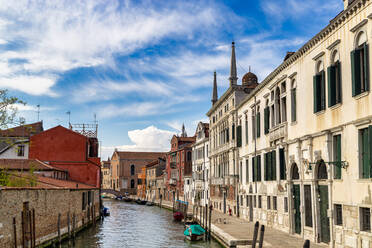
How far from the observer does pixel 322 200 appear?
609 inches

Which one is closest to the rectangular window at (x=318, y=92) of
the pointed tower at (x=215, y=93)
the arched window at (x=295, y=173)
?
the arched window at (x=295, y=173)

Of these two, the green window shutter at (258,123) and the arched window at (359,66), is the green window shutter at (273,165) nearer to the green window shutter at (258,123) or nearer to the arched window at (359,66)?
the green window shutter at (258,123)

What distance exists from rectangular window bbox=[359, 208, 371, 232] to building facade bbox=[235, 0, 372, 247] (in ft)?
0.09

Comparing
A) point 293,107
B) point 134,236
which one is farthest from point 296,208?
point 134,236

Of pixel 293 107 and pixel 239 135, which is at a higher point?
pixel 293 107

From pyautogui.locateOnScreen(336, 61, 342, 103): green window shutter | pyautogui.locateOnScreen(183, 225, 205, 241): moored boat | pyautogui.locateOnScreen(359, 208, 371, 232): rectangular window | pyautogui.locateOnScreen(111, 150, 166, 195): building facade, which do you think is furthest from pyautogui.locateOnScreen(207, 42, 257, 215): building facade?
pyautogui.locateOnScreen(111, 150, 166, 195): building facade

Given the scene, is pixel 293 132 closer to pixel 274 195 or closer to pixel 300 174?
pixel 300 174

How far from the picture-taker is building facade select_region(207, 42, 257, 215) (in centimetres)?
3019

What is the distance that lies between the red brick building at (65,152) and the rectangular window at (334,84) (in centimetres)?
2623

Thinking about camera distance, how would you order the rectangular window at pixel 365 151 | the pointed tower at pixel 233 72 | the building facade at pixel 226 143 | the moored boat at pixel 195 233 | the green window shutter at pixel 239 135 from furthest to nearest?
the pointed tower at pixel 233 72, the building facade at pixel 226 143, the green window shutter at pixel 239 135, the moored boat at pixel 195 233, the rectangular window at pixel 365 151

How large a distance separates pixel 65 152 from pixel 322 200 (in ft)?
85.2

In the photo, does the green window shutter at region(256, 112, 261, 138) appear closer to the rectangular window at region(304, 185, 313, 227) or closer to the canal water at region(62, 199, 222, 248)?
the canal water at region(62, 199, 222, 248)

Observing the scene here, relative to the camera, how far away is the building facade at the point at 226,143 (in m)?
30.2

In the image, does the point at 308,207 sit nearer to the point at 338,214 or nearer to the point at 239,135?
the point at 338,214
